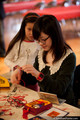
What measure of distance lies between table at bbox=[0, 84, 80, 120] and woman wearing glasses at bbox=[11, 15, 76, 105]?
10cm

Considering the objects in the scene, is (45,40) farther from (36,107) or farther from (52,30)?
(36,107)

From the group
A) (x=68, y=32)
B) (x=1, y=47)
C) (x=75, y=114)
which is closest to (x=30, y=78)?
(x=75, y=114)

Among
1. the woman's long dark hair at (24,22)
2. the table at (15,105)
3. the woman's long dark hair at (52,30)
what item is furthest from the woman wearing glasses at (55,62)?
the woman's long dark hair at (24,22)

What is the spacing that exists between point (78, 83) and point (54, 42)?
1.42ft

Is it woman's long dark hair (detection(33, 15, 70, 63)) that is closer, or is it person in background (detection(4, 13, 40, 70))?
woman's long dark hair (detection(33, 15, 70, 63))

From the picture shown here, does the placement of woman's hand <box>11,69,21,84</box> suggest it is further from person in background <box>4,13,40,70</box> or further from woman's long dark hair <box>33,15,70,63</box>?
person in background <box>4,13,40,70</box>

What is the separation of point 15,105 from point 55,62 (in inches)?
20.7

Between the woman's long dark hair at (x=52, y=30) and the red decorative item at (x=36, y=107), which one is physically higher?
the woman's long dark hair at (x=52, y=30)

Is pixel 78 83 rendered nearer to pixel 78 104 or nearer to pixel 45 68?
pixel 78 104

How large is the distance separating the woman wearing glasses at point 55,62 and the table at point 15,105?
101 mm

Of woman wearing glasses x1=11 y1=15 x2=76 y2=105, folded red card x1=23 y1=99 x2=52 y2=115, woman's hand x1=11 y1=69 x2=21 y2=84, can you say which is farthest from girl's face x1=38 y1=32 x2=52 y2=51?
folded red card x1=23 y1=99 x2=52 y2=115

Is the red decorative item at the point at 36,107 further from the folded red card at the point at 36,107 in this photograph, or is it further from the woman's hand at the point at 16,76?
the woman's hand at the point at 16,76

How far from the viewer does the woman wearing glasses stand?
169cm

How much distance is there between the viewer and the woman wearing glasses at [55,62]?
169 centimetres
